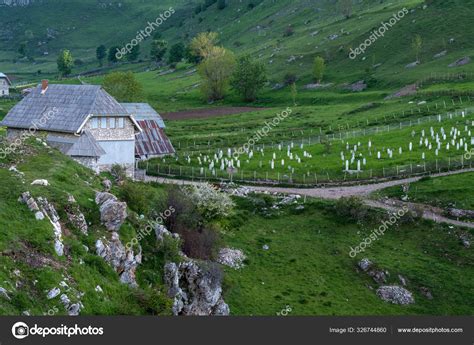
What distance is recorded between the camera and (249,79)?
485ft

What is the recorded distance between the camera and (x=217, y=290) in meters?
44.6

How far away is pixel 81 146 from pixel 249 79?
8782 cm

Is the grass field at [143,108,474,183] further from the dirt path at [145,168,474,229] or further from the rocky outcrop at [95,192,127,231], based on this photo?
the rocky outcrop at [95,192,127,231]

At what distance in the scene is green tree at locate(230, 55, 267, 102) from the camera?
484 ft

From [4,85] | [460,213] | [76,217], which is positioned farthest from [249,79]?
[76,217]

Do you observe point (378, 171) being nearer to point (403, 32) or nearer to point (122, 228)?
point (122, 228)

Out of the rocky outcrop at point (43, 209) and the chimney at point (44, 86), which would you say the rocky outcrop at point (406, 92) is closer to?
the chimney at point (44, 86)

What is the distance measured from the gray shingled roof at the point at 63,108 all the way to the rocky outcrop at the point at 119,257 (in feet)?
86.7

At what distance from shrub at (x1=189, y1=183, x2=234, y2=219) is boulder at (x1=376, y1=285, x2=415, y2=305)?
13.5 metres

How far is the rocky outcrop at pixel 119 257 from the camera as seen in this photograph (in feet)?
130

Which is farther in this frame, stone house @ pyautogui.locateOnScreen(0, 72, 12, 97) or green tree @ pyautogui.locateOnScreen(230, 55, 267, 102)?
stone house @ pyautogui.locateOnScreen(0, 72, 12, 97)

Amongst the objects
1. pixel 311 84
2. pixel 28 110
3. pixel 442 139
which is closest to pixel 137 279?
pixel 28 110
